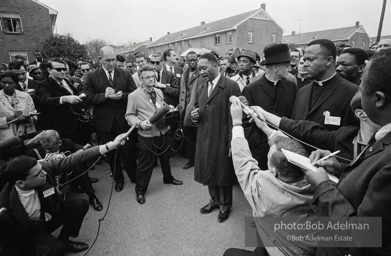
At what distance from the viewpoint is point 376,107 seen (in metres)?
1.14

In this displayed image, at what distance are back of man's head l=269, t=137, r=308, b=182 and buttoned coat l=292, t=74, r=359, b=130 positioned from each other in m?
1.06

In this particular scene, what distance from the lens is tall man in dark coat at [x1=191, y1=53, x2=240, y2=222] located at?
3258 mm

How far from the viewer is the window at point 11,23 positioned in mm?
17859

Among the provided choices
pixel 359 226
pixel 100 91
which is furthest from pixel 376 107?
pixel 100 91

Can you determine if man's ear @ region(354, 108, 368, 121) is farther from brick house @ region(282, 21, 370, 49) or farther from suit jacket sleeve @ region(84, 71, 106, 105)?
brick house @ region(282, 21, 370, 49)

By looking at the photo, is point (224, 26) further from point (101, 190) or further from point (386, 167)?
point (386, 167)

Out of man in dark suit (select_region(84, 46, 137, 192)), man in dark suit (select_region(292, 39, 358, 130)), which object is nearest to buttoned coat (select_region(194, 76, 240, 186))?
man in dark suit (select_region(292, 39, 358, 130))

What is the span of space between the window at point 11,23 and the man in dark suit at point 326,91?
77.3 ft

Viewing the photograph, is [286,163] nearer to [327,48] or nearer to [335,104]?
[335,104]

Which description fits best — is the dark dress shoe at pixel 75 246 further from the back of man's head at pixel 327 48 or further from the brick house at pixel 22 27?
the brick house at pixel 22 27

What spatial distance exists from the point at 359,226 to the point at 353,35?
45.0m

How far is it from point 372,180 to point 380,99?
1.32 ft

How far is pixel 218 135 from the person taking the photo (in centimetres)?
328

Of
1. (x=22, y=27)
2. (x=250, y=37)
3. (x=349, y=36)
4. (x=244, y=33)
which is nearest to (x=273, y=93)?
(x=22, y=27)
